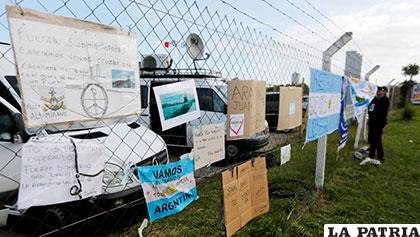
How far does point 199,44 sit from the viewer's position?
7.08 feet

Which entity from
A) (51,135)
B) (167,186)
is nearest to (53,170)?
(167,186)

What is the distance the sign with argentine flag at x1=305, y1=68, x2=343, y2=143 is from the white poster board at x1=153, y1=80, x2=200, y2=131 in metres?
1.65

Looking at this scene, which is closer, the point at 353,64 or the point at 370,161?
the point at 370,161

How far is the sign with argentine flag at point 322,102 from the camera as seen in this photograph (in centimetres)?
314

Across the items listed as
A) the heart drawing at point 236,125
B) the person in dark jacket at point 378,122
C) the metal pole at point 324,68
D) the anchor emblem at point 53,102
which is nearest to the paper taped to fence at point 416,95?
the person in dark jacket at point 378,122

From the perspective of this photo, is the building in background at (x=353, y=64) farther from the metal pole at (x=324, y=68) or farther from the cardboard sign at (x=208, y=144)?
the cardboard sign at (x=208, y=144)

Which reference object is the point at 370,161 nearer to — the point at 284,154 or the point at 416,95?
the point at 284,154

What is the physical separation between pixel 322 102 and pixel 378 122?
3.85 meters

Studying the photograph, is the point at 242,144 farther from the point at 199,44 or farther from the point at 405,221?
the point at 199,44

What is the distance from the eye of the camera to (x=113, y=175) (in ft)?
9.24

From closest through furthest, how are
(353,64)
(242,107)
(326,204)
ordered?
(242,107), (326,204), (353,64)

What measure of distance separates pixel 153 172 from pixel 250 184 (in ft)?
3.32

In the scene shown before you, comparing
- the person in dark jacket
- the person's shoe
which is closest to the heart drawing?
the person's shoe

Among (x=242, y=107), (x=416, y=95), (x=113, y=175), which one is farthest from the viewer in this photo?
(x=416, y=95)
